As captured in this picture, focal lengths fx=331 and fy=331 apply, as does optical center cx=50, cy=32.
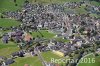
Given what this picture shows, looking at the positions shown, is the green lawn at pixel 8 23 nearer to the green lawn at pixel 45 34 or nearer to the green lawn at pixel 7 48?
the green lawn at pixel 45 34

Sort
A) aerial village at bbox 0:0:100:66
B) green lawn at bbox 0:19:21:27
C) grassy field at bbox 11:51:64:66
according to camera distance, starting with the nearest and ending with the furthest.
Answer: grassy field at bbox 11:51:64:66 < aerial village at bbox 0:0:100:66 < green lawn at bbox 0:19:21:27

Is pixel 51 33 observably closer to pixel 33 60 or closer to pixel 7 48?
pixel 7 48

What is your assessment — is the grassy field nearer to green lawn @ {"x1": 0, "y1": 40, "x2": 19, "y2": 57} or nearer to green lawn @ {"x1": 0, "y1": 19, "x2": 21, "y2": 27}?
green lawn @ {"x1": 0, "y1": 40, "x2": 19, "y2": 57}

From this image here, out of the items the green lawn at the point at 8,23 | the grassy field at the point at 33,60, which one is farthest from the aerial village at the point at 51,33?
the green lawn at the point at 8,23

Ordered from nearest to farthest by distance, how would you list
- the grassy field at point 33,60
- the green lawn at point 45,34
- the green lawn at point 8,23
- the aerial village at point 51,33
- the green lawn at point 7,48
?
1. the grassy field at point 33,60
2. the aerial village at point 51,33
3. the green lawn at point 7,48
4. the green lawn at point 45,34
5. the green lawn at point 8,23

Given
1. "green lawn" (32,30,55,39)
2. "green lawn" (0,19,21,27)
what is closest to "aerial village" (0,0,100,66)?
"green lawn" (32,30,55,39)

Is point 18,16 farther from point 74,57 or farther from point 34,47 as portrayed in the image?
point 74,57

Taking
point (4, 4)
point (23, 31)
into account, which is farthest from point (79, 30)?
point (4, 4)

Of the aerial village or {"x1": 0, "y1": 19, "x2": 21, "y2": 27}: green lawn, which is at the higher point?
{"x1": 0, "y1": 19, "x2": 21, "y2": 27}: green lawn

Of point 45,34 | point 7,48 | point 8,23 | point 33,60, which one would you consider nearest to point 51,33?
point 45,34

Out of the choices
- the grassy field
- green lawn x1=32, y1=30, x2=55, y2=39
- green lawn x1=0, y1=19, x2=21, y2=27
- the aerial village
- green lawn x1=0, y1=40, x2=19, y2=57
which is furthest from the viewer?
green lawn x1=0, y1=19, x2=21, y2=27

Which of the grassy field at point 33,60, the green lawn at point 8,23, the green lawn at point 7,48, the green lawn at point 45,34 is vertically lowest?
the grassy field at point 33,60

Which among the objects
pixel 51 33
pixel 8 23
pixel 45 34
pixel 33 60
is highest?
pixel 8 23
